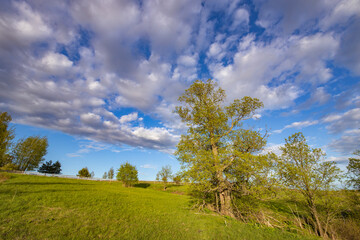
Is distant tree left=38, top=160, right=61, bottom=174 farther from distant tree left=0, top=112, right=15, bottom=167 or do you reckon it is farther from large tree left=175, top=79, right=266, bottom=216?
large tree left=175, top=79, right=266, bottom=216

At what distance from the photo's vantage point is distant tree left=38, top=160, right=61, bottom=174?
6757cm

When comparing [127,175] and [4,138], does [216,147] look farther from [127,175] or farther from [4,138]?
[127,175]

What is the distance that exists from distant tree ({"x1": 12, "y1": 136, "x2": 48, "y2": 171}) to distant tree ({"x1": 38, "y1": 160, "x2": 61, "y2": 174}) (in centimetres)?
Result: 1090

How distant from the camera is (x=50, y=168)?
6931cm

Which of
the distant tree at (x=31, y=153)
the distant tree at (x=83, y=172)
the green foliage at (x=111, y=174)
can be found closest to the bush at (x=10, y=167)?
the distant tree at (x=31, y=153)

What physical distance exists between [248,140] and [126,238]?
1280cm

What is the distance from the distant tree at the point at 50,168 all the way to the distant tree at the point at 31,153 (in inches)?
429

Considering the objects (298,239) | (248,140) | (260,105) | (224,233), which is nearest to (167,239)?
(224,233)

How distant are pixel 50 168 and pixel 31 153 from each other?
753 inches

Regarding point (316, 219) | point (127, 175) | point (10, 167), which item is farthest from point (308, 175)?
point (10, 167)

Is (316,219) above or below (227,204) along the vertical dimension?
below

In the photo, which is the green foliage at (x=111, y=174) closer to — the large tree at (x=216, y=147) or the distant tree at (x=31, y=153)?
the distant tree at (x=31, y=153)

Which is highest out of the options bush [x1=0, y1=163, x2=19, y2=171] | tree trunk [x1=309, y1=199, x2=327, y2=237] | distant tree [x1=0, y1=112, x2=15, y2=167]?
distant tree [x1=0, y1=112, x2=15, y2=167]

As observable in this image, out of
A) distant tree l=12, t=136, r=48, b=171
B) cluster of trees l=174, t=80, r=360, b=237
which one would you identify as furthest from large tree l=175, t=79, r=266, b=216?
distant tree l=12, t=136, r=48, b=171
